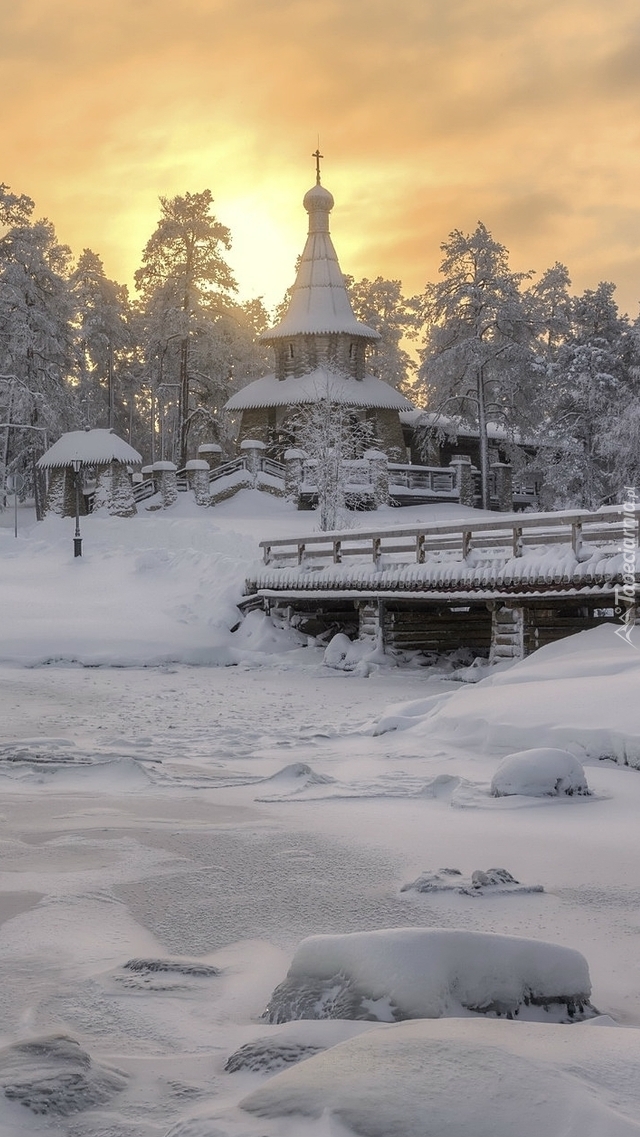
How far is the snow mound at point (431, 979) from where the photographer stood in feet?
14.0

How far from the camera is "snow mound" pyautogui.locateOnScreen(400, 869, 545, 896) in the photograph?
6.32 meters

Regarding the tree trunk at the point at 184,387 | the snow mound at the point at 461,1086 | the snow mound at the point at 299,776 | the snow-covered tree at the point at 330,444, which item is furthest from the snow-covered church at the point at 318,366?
the snow mound at the point at 461,1086

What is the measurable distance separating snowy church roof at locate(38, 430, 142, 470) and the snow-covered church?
856 centimetres

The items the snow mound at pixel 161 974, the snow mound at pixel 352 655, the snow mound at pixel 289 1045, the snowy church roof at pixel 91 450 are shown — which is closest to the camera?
the snow mound at pixel 289 1045

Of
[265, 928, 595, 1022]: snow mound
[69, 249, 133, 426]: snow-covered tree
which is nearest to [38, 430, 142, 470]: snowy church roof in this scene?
[69, 249, 133, 426]: snow-covered tree

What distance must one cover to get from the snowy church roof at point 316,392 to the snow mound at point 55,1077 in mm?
39644

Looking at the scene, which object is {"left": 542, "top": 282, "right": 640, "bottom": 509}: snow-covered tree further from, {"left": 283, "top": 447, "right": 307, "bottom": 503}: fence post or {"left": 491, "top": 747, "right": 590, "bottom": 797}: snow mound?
{"left": 491, "top": 747, "right": 590, "bottom": 797}: snow mound

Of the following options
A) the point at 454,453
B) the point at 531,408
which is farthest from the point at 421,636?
the point at 454,453

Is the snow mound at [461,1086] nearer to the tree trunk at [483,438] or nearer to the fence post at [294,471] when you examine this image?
the fence post at [294,471]

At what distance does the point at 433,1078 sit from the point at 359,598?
18531 mm

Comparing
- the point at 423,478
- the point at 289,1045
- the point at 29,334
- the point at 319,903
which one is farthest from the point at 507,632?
the point at 29,334

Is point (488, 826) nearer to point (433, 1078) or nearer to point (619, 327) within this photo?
point (433, 1078)

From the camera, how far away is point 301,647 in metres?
23.9

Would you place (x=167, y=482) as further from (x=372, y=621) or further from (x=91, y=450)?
(x=372, y=621)
